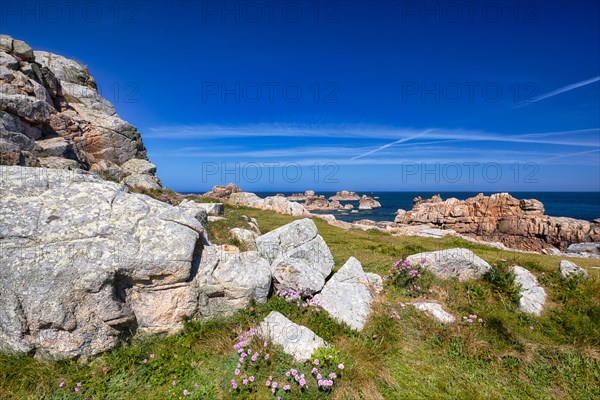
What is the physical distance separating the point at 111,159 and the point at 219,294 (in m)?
31.5

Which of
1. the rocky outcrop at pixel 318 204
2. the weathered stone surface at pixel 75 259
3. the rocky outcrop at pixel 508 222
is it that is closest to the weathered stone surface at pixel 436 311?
the weathered stone surface at pixel 75 259

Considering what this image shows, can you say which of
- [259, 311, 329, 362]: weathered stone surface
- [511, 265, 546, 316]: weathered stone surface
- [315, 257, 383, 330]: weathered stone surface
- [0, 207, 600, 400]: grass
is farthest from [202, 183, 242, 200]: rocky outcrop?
[511, 265, 546, 316]: weathered stone surface

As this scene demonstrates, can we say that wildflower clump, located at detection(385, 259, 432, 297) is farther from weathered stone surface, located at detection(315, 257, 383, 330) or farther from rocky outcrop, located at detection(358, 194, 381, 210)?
rocky outcrop, located at detection(358, 194, 381, 210)

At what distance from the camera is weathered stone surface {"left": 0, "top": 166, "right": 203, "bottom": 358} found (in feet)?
20.6

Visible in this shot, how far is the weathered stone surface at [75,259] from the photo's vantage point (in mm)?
6266

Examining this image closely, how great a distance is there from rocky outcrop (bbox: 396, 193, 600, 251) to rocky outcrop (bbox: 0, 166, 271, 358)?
71302 mm

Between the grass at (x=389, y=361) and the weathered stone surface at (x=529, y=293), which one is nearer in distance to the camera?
the grass at (x=389, y=361)

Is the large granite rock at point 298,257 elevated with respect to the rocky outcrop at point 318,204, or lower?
elevated

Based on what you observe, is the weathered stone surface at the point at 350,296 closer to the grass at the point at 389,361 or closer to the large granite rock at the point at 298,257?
the grass at the point at 389,361

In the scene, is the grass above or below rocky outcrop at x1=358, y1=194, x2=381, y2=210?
above

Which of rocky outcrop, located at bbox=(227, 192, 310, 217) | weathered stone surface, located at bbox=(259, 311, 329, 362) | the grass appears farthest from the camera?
rocky outcrop, located at bbox=(227, 192, 310, 217)

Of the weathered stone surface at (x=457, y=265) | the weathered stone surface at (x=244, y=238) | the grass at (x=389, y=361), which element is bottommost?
the grass at (x=389, y=361)

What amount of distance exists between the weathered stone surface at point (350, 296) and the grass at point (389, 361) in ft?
1.24

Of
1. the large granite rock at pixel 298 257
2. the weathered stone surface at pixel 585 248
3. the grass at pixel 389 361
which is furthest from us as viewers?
the weathered stone surface at pixel 585 248
